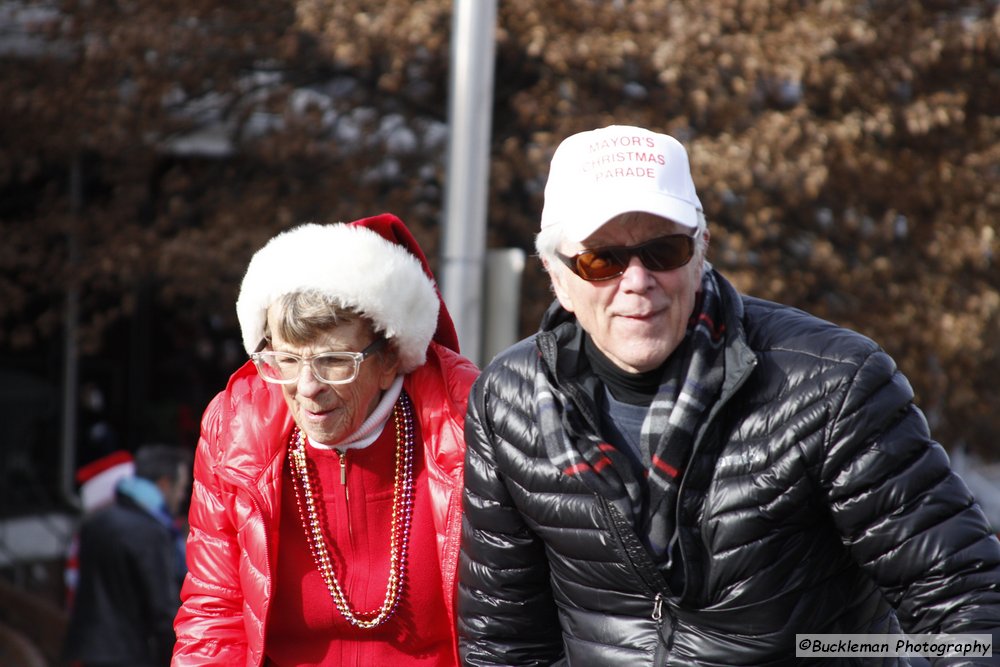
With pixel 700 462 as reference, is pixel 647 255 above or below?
above

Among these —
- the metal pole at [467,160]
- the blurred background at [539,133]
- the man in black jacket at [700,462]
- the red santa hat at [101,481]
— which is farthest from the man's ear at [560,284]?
the red santa hat at [101,481]

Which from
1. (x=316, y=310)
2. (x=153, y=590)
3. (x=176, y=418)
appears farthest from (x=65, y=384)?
(x=316, y=310)

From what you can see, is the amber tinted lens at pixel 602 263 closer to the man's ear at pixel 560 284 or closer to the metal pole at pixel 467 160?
the man's ear at pixel 560 284

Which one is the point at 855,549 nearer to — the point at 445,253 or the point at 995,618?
the point at 995,618

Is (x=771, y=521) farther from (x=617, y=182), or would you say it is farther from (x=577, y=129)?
(x=577, y=129)

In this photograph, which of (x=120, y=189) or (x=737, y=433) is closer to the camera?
(x=737, y=433)

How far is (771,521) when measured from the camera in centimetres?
226

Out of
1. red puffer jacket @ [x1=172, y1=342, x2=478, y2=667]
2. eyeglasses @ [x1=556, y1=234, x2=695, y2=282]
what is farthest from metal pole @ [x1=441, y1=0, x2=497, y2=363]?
eyeglasses @ [x1=556, y1=234, x2=695, y2=282]

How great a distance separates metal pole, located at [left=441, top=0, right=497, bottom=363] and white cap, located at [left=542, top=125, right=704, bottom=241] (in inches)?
112

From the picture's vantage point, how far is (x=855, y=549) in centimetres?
224

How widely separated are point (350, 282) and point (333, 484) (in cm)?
50

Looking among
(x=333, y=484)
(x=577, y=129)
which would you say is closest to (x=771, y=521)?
(x=333, y=484)

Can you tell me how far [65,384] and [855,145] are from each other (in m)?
7.66

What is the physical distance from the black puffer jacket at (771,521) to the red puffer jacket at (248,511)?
0.41m
